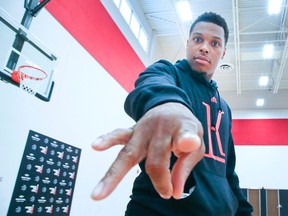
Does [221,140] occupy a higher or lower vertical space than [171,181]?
higher

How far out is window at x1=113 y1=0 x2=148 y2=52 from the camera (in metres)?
5.34

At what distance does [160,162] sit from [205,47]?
845mm

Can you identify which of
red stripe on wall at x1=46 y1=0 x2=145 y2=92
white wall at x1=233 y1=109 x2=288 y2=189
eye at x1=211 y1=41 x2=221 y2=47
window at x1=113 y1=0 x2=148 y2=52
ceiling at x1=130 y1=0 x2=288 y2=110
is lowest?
eye at x1=211 y1=41 x2=221 y2=47

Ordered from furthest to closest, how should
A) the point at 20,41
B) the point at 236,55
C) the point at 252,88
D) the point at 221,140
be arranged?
the point at 252,88
the point at 236,55
the point at 20,41
the point at 221,140

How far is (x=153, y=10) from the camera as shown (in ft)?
21.2

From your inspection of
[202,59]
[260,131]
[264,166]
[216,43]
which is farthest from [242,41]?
[202,59]

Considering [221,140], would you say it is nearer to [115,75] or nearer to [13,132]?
[13,132]

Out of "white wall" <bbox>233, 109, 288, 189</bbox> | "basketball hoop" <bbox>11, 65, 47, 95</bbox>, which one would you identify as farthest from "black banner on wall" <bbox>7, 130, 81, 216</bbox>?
"white wall" <bbox>233, 109, 288, 189</bbox>

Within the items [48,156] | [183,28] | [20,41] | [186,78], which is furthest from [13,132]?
[183,28]

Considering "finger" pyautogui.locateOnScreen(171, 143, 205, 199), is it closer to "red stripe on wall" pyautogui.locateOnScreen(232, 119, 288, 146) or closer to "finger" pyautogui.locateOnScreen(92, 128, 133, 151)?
"finger" pyautogui.locateOnScreen(92, 128, 133, 151)

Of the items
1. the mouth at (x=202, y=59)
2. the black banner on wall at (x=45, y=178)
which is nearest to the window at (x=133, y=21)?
the black banner on wall at (x=45, y=178)

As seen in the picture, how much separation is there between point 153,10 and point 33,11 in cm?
438

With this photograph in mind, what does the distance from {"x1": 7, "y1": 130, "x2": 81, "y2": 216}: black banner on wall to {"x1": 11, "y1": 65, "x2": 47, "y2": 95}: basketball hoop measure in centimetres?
54

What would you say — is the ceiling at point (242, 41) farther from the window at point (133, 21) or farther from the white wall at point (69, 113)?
the white wall at point (69, 113)
